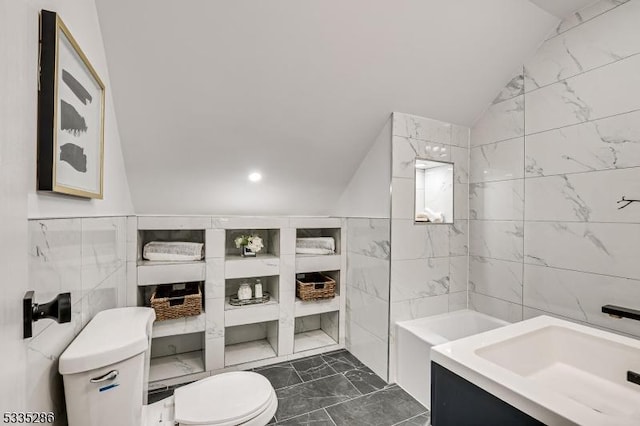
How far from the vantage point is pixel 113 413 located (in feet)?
3.62

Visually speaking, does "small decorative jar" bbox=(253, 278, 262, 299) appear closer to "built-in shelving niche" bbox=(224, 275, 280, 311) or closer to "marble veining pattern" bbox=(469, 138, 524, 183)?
"built-in shelving niche" bbox=(224, 275, 280, 311)

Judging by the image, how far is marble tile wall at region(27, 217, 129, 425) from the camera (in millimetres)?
858

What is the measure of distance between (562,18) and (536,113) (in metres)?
0.62

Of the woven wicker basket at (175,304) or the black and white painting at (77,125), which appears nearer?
the black and white painting at (77,125)

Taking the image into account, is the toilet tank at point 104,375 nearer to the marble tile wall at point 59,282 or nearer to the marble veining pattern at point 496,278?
the marble tile wall at point 59,282

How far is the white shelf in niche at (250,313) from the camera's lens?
8.16 ft

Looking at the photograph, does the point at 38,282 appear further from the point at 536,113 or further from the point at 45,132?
the point at 536,113

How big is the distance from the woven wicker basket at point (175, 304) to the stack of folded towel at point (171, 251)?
0.29 meters

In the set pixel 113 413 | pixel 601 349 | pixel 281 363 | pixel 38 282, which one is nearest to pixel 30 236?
pixel 38 282

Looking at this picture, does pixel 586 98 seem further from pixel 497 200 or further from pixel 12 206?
pixel 12 206

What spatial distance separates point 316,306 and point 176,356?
51.4 inches

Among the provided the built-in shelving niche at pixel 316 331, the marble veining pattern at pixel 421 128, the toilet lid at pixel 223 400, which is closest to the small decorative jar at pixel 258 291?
the built-in shelving niche at pixel 316 331

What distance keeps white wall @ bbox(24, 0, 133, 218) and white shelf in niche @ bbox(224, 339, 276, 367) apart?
57.9 inches

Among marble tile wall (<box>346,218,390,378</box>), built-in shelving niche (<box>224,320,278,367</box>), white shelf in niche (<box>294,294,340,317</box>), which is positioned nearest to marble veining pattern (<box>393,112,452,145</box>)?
marble tile wall (<box>346,218,390,378</box>)
